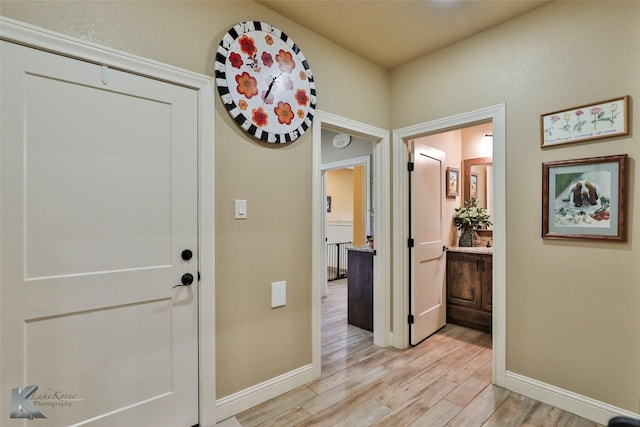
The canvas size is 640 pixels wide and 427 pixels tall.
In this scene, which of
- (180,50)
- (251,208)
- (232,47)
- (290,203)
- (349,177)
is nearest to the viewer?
(180,50)

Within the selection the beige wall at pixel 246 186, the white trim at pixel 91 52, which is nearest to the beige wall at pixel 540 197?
the beige wall at pixel 246 186

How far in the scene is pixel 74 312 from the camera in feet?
4.79

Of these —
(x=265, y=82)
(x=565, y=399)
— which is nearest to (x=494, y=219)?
(x=565, y=399)

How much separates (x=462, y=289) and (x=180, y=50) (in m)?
3.50

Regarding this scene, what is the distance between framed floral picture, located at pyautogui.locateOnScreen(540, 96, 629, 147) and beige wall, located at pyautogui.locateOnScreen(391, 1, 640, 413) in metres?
0.04

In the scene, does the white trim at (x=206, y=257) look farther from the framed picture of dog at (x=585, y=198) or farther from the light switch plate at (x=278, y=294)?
the framed picture of dog at (x=585, y=198)

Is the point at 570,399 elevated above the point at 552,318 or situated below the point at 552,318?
below

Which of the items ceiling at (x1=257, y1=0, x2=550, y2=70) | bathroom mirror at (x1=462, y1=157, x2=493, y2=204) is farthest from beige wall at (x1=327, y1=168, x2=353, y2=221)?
ceiling at (x1=257, y1=0, x2=550, y2=70)

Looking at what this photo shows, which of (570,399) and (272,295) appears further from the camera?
(272,295)

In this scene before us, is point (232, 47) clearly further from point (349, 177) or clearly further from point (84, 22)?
point (349, 177)

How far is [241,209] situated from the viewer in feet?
6.53

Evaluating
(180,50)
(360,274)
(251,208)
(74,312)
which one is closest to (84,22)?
(180,50)

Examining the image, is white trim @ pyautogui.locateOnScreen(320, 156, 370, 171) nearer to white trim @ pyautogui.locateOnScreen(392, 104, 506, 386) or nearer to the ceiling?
white trim @ pyautogui.locateOnScreen(392, 104, 506, 386)

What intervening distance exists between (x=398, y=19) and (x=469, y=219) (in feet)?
7.92
